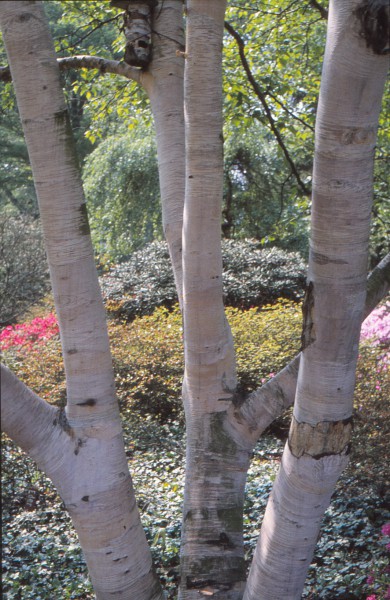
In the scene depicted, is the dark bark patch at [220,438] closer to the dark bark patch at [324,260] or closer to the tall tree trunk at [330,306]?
the tall tree trunk at [330,306]

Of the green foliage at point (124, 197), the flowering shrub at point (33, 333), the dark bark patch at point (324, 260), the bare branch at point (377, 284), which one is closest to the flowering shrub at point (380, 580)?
the bare branch at point (377, 284)

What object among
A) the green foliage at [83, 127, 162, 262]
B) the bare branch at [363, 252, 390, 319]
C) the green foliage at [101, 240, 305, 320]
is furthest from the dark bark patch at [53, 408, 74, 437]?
the green foliage at [83, 127, 162, 262]

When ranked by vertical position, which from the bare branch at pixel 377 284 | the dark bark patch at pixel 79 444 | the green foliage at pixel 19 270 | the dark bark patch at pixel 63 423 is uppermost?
the green foliage at pixel 19 270

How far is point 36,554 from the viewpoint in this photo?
3.80 m

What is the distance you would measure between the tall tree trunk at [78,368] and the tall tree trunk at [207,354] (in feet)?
0.89

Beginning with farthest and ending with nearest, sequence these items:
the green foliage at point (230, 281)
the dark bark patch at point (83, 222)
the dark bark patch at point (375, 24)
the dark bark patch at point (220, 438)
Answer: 1. the green foliage at point (230, 281)
2. the dark bark patch at point (220, 438)
3. the dark bark patch at point (83, 222)
4. the dark bark patch at point (375, 24)

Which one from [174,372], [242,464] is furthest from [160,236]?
[242,464]

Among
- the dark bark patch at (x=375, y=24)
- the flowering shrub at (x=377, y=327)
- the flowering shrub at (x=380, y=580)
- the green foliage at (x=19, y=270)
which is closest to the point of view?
the dark bark patch at (x=375, y=24)

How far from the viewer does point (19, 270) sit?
39.4 ft

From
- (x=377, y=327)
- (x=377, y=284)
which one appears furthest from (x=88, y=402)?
(x=377, y=327)

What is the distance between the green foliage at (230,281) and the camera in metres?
9.60

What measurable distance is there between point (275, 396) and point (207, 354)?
291 millimetres

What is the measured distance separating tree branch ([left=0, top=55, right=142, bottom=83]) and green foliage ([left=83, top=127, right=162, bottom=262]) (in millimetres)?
9907

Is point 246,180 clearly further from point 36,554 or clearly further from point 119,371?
point 36,554
